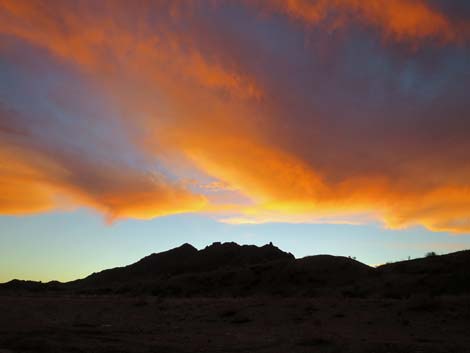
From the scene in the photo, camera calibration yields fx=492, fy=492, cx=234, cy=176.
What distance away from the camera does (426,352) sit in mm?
14664

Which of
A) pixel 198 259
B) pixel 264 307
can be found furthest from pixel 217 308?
pixel 198 259

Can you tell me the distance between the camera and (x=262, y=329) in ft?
70.1

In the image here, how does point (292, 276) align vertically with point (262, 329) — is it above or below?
above

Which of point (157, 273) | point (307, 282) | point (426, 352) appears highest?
point (157, 273)

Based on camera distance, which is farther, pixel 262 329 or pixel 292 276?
pixel 292 276

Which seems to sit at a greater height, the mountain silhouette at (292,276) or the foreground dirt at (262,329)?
the mountain silhouette at (292,276)

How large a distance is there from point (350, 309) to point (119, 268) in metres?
107

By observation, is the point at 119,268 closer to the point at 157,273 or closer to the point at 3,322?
the point at 157,273

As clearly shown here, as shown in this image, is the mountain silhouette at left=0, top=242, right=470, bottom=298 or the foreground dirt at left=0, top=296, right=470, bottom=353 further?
the mountain silhouette at left=0, top=242, right=470, bottom=298

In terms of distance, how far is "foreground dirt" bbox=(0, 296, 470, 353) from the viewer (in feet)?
51.1

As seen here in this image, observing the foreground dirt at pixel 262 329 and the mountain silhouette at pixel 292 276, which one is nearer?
the foreground dirt at pixel 262 329

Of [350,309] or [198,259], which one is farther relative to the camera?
[198,259]

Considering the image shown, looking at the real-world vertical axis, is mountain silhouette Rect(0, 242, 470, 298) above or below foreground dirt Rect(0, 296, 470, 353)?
above

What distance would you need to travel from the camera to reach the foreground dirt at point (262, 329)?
1559 centimetres
